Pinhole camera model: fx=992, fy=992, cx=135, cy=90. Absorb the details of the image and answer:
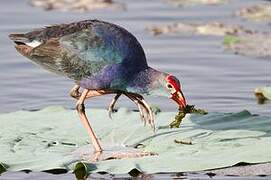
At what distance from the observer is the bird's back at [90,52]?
6773mm

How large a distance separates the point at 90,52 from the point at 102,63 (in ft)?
0.39

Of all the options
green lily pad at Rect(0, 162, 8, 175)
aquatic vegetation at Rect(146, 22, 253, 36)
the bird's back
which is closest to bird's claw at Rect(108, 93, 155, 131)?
the bird's back

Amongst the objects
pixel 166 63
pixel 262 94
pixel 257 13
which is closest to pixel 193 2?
pixel 257 13

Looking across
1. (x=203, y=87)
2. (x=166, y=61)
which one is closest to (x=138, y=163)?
(x=203, y=87)

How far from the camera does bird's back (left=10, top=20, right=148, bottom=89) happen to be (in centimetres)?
677

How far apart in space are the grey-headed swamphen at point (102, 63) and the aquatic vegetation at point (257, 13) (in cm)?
414

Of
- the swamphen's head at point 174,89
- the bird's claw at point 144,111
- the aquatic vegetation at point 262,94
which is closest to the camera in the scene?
the swamphen's head at point 174,89

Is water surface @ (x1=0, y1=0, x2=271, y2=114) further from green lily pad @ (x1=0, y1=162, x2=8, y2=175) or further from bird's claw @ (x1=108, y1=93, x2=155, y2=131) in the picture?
green lily pad @ (x1=0, y1=162, x2=8, y2=175)

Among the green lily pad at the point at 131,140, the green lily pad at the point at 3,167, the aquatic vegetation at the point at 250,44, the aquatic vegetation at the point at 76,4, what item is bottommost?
the green lily pad at the point at 3,167

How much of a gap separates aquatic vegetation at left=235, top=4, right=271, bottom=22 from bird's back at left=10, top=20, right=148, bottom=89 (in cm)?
419

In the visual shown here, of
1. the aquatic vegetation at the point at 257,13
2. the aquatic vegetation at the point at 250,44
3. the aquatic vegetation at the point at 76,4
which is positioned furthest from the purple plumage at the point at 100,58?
the aquatic vegetation at the point at 76,4

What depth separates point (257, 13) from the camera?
10.9 metres

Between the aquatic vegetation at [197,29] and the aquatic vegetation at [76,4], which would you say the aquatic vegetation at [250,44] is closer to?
the aquatic vegetation at [197,29]

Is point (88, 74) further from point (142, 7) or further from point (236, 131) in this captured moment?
point (142, 7)
